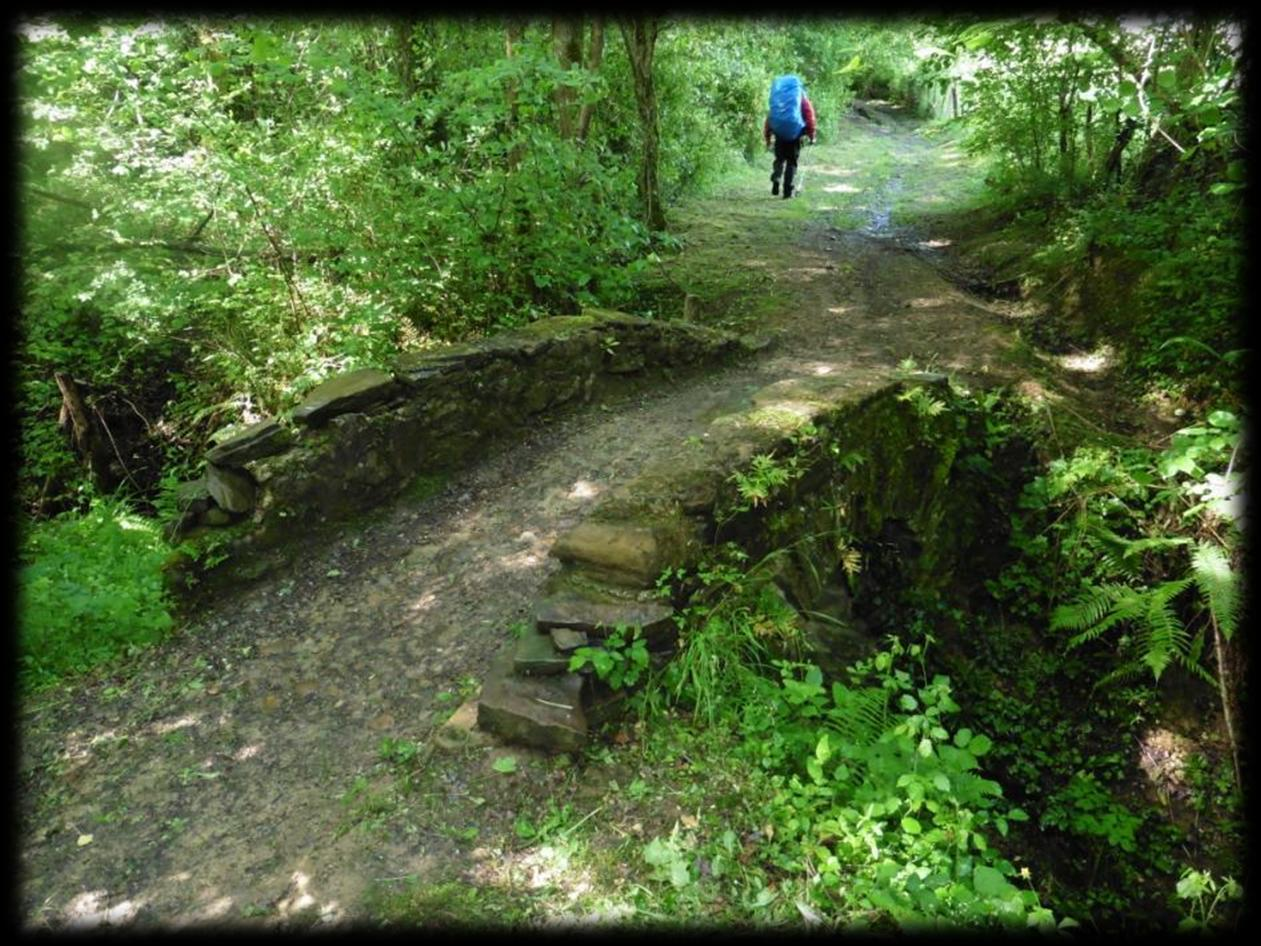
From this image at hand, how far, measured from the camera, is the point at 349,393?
5.30 m

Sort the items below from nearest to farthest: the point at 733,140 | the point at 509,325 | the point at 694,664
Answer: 1. the point at 694,664
2. the point at 509,325
3. the point at 733,140

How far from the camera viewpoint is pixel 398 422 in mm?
5527

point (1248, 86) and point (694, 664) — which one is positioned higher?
point (1248, 86)

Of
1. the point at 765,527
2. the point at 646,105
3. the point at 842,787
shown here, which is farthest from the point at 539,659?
the point at 646,105

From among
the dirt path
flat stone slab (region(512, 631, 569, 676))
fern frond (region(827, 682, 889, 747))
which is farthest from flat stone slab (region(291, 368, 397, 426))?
fern frond (region(827, 682, 889, 747))

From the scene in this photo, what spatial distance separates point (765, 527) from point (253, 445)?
354 centimetres

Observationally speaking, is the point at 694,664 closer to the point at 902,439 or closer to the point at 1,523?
the point at 902,439

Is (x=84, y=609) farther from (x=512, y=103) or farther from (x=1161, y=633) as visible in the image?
(x=1161, y=633)

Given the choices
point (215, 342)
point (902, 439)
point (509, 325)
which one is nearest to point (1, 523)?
point (215, 342)

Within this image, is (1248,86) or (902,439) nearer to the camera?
(1248,86)

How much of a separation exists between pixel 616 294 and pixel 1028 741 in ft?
19.5

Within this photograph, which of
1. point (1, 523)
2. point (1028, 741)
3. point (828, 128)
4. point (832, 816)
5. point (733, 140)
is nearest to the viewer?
point (832, 816)

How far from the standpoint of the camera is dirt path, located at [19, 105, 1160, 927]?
2.97 meters

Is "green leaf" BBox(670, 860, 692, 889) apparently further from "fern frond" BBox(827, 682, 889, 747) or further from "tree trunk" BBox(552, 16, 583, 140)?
"tree trunk" BBox(552, 16, 583, 140)
